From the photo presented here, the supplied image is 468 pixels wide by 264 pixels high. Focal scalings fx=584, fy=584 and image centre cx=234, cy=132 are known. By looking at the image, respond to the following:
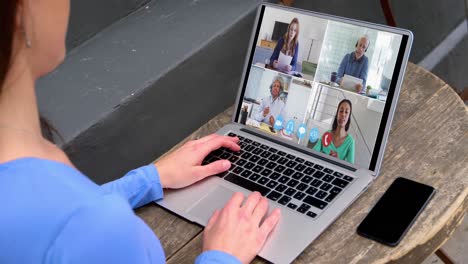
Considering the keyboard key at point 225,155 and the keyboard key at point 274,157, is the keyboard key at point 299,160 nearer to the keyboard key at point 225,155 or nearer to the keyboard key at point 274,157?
the keyboard key at point 274,157

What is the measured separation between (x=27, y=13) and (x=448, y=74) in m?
2.44

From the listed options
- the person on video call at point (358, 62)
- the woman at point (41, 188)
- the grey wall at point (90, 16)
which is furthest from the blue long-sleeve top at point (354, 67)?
the grey wall at point (90, 16)

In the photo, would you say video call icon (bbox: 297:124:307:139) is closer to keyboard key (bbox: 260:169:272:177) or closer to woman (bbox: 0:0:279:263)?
keyboard key (bbox: 260:169:272:177)

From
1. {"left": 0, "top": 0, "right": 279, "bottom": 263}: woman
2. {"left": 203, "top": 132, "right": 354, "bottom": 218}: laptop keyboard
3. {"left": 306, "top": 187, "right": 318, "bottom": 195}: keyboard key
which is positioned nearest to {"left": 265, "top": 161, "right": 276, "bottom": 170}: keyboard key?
{"left": 203, "top": 132, "right": 354, "bottom": 218}: laptop keyboard

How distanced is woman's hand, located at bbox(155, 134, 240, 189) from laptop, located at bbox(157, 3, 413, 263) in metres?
0.02

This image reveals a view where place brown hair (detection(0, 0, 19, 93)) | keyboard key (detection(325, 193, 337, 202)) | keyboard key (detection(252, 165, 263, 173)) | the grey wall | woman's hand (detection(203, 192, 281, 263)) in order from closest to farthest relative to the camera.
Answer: brown hair (detection(0, 0, 19, 93)), woman's hand (detection(203, 192, 281, 263)), keyboard key (detection(325, 193, 337, 202)), keyboard key (detection(252, 165, 263, 173)), the grey wall

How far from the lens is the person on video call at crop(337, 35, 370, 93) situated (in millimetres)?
1119

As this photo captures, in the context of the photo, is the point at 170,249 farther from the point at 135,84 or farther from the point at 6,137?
the point at 135,84

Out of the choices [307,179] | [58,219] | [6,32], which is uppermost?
[6,32]

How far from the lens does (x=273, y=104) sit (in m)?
1.23

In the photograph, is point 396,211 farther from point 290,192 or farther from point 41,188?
point 41,188

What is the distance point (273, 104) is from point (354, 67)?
19 centimetres

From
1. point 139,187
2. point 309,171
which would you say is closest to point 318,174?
point 309,171

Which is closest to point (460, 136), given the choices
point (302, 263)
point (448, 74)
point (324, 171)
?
point (324, 171)
